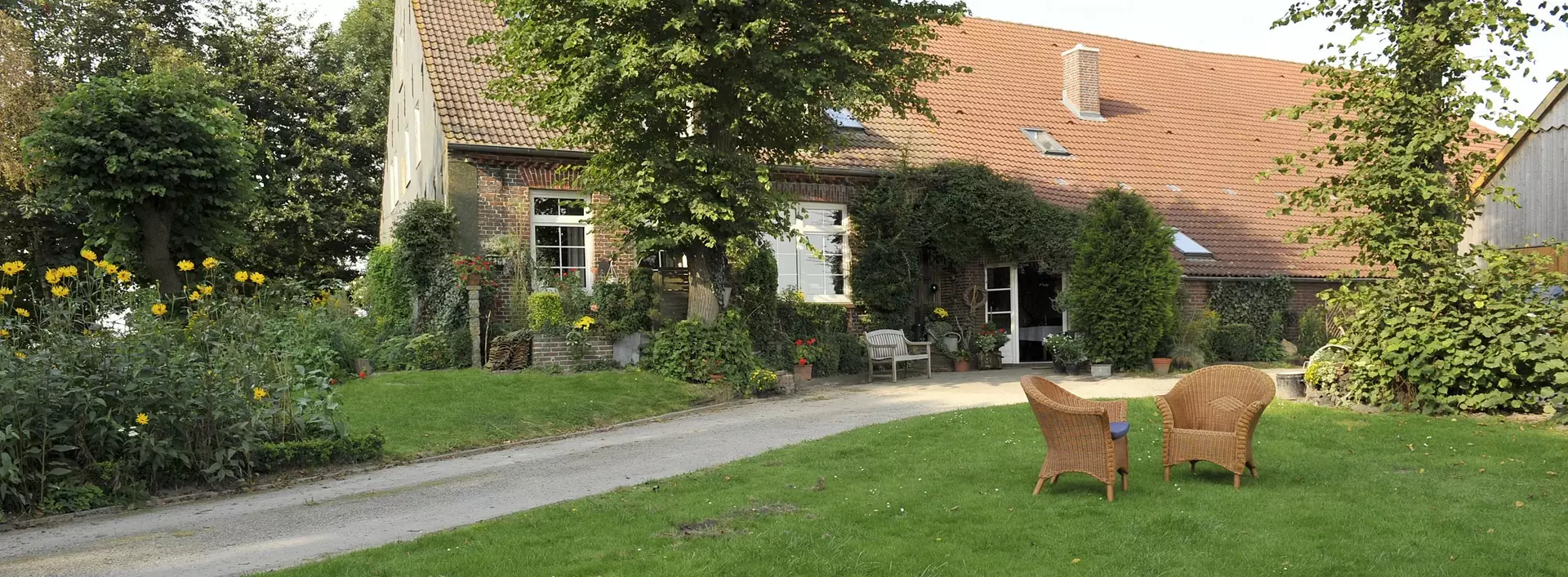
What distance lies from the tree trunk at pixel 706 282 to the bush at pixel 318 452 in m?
5.51

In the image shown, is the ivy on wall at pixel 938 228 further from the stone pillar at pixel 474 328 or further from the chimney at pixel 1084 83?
the stone pillar at pixel 474 328

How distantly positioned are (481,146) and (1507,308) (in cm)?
Answer: 1345

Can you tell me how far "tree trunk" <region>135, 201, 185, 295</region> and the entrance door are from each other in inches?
515

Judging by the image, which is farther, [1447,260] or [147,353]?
[1447,260]

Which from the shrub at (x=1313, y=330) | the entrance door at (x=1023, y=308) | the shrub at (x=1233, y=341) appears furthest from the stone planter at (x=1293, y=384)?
the shrub at (x=1313, y=330)

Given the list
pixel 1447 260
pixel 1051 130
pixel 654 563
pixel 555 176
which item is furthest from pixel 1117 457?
pixel 1051 130

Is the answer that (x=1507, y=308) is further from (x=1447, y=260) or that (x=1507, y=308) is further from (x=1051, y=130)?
(x=1051, y=130)

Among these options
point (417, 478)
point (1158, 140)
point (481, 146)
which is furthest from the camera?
point (1158, 140)

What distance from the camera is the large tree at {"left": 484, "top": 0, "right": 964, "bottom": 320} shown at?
12734mm

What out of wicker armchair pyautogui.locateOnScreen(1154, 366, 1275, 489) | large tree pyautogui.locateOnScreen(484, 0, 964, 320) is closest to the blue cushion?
wicker armchair pyautogui.locateOnScreen(1154, 366, 1275, 489)

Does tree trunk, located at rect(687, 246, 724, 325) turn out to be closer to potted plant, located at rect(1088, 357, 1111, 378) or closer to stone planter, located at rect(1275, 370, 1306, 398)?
potted plant, located at rect(1088, 357, 1111, 378)

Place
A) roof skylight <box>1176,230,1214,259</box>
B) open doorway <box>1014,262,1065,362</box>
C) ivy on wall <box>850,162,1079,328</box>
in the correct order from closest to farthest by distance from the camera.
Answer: ivy on wall <box>850,162,1079,328</box> → roof skylight <box>1176,230,1214,259</box> → open doorway <box>1014,262,1065,362</box>

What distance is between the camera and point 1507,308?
981 cm

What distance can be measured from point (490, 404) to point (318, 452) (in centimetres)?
291
